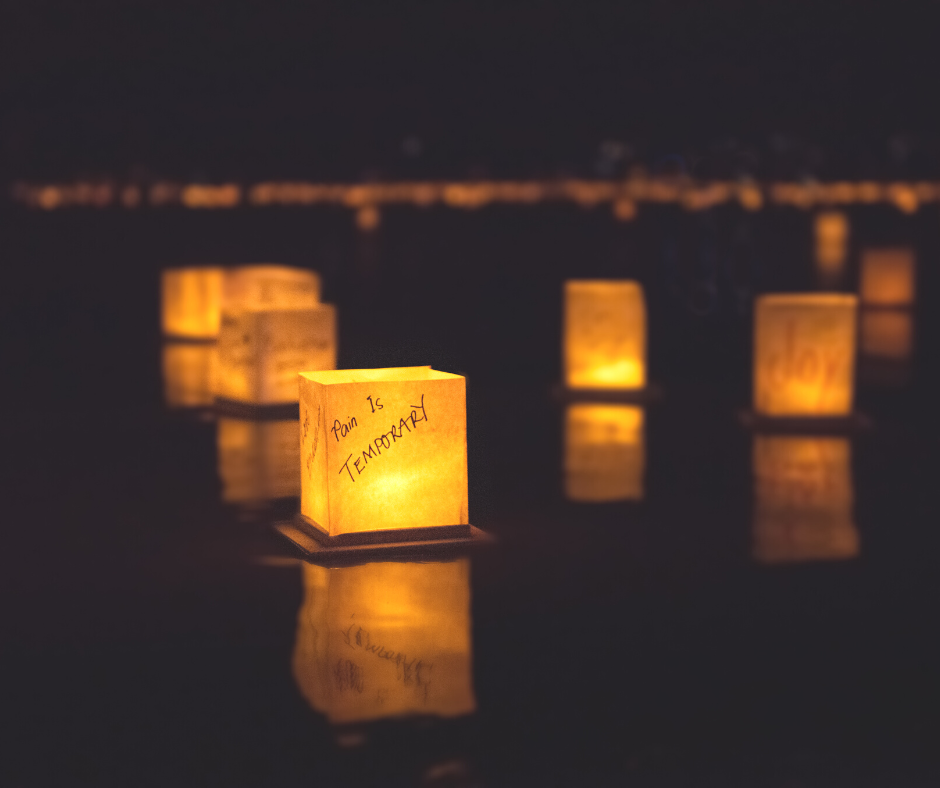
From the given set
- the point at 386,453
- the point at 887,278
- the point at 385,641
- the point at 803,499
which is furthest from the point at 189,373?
the point at 887,278

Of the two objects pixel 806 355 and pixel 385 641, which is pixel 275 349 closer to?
pixel 806 355

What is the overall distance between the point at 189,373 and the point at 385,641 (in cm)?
1270

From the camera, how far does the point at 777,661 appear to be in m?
7.66

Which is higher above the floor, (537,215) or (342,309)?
(537,215)

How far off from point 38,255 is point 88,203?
45.2 meters

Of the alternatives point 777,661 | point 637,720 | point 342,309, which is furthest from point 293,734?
point 342,309

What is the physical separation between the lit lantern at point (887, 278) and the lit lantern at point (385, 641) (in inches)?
906

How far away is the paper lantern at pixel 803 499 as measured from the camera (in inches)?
398

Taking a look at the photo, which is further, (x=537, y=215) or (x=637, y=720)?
(x=537, y=215)

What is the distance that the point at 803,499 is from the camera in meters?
11.6

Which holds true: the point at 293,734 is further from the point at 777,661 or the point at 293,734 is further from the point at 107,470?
the point at 107,470

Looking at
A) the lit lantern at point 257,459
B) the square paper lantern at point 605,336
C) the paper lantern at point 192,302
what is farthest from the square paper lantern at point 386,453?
the paper lantern at point 192,302

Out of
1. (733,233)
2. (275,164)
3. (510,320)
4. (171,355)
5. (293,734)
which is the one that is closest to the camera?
(293,734)

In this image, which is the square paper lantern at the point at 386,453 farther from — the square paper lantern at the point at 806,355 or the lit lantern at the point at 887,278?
the lit lantern at the point at 887,278
